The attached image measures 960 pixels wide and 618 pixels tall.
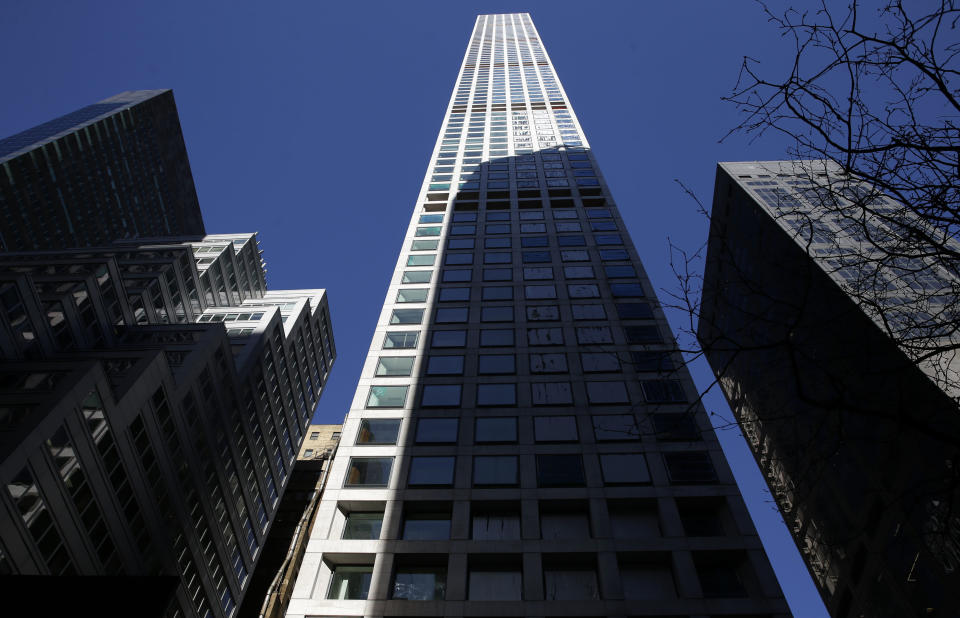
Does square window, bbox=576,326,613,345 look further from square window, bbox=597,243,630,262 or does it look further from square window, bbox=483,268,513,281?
square window, bbox=597,243,630,262

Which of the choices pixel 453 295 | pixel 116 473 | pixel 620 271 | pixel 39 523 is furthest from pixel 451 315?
pixel 116 473

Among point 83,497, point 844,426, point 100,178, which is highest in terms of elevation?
point 100,178

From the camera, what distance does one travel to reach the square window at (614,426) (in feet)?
85.6

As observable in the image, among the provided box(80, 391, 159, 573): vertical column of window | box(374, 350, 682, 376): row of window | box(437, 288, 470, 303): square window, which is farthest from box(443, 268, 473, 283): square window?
box(80, 391, 159, 573): vertical column of window

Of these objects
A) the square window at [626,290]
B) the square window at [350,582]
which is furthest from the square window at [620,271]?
the square window at [350,582]

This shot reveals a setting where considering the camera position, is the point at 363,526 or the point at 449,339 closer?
the point at 363,526

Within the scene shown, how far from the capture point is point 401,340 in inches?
1321

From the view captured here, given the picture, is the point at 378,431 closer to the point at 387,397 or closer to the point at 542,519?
the point at 387,397

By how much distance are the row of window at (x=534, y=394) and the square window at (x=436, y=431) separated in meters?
1.11

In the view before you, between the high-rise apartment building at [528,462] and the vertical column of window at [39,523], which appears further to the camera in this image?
the vertical column of window at [39,523]

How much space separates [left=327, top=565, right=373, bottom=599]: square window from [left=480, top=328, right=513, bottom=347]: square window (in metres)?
14.9

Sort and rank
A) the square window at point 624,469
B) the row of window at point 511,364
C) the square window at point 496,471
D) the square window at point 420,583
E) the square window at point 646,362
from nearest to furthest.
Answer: the square window at point 420,583
the square window at point 624,469
the square window at point 496,471
the square window at point 646,362
the row of window at point 511,364

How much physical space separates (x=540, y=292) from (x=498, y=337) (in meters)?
5.99

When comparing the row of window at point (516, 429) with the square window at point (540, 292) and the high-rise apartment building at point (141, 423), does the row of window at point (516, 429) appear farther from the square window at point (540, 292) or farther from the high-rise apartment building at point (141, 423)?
the high-rise apartment building at point (141, 423)
